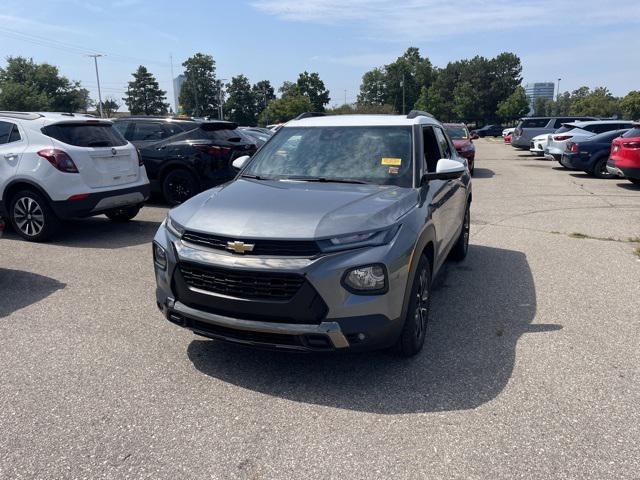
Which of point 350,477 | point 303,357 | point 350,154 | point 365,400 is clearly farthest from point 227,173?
point 350,477

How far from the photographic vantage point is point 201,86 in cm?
11400

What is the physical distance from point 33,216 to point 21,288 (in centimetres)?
228

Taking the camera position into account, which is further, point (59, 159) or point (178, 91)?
point (178, 91)

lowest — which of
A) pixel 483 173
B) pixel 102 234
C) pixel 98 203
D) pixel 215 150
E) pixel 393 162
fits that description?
pixel 483 173

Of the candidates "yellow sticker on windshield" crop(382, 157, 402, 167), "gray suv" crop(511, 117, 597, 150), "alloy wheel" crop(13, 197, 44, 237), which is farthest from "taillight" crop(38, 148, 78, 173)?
"gray suv" crop(511, 117, 597, 150)

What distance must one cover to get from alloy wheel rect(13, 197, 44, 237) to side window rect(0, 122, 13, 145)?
885 mm

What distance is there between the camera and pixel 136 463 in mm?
2672

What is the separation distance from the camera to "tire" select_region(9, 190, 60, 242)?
7258 millimetres

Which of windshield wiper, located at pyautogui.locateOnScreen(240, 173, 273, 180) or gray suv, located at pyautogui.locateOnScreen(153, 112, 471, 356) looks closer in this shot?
gray suv, located at pyautogui.locateOnScreen(153, 112, 471, 356)

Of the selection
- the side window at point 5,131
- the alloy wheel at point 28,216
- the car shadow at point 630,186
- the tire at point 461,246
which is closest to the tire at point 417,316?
the tire at point 461,246

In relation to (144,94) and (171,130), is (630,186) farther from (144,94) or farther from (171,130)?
(144,94)

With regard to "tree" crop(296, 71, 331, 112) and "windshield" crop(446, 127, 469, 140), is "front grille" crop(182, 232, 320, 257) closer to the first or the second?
"windshield" crop(446, 127, 469, 140)

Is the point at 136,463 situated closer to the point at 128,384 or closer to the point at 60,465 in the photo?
the point at 60,465

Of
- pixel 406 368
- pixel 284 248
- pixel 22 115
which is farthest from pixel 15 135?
pixel 406 368
